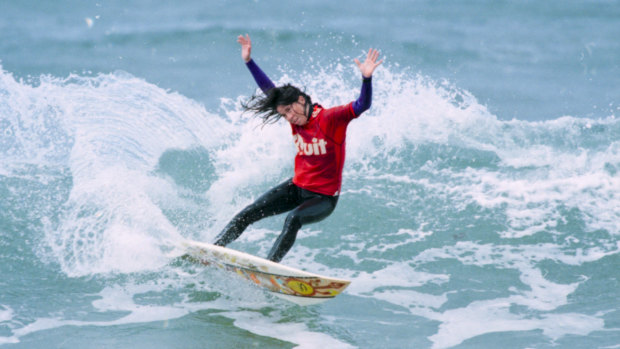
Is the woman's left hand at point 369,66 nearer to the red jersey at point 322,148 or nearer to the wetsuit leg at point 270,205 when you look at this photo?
the red jersey at point 322,148

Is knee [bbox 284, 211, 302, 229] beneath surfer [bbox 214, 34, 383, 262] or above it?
beneath

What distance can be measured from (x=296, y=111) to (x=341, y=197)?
122 inches

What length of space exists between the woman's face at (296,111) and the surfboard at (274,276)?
121 centimetres

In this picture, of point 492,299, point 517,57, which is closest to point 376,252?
point 492,299

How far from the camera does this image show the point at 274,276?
6.64m

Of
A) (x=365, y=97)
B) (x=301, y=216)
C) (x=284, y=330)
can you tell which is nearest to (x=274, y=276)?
(x=284, y=330)

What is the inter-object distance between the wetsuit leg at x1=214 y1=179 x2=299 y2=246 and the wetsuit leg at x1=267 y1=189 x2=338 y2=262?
280 millimetres

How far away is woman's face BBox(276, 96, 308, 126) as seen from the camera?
638 centimetres

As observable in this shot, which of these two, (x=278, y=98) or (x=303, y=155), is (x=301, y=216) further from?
(x=278, y=98)

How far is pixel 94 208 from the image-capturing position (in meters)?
8.46

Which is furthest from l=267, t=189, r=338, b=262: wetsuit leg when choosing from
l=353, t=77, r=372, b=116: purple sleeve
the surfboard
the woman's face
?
l=353, t=77, r=372, b=116: purple sleeve

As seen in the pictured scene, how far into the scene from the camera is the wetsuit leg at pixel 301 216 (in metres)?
6.57

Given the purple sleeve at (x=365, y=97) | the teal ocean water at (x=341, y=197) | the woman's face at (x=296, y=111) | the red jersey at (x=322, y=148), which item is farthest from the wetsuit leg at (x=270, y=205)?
the purple sleeve at (x=365, y=97)

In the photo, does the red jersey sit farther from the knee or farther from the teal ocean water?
the teal ocean water
